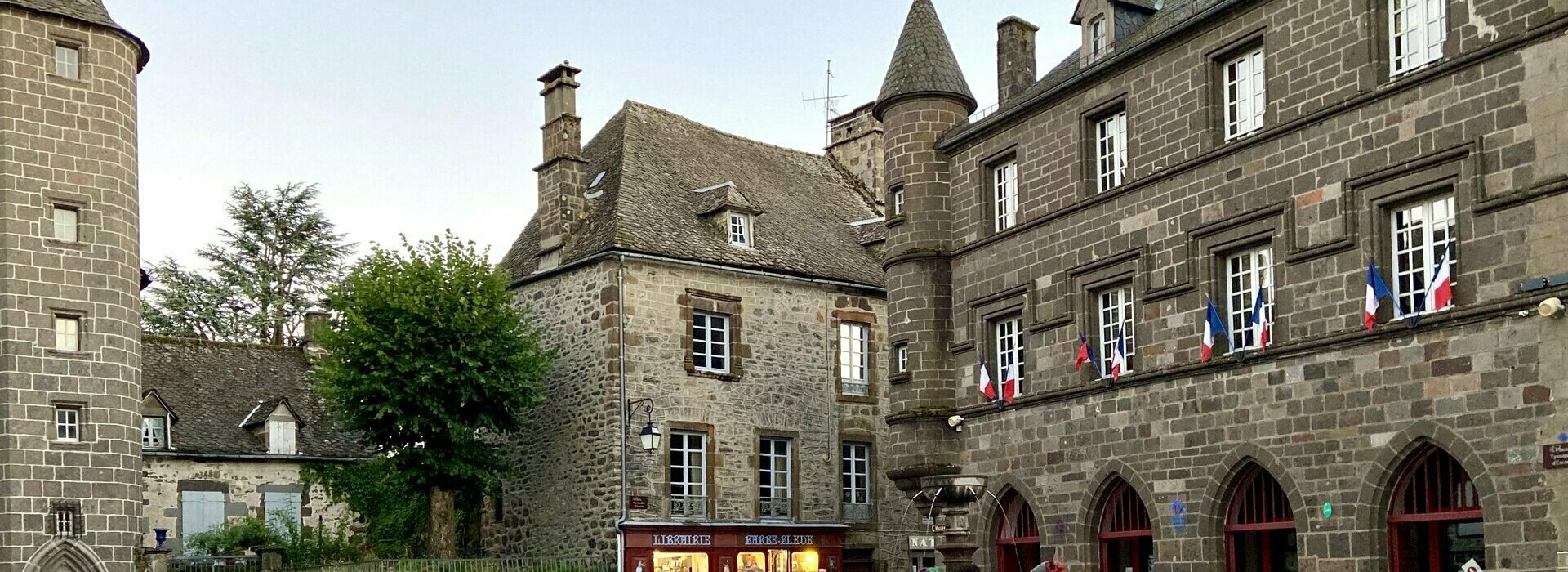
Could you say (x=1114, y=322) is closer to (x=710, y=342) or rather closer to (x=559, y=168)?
(x=710, y=342)

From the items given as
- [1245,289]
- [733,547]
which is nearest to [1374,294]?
[1245,289]

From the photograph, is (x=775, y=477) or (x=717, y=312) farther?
(x=775, y=477)

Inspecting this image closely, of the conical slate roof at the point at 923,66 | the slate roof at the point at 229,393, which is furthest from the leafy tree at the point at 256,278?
the conical slate roof at the point at 923,66

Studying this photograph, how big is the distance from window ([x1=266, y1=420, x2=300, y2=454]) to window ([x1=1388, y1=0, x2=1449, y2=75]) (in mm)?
23906

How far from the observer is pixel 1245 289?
2197cm

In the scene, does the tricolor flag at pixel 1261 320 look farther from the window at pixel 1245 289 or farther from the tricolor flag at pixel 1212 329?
the tricolor flag at pixel 1212 329

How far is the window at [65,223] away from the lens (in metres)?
28.3

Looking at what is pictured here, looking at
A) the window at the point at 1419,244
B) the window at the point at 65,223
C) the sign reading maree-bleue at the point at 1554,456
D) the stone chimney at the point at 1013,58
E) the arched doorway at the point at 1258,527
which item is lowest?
the arched doorway at the point at 1258,527

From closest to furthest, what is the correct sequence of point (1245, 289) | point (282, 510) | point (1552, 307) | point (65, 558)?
point (1552, 307), point (1245, 289), point (65, 558), point (282, 510)

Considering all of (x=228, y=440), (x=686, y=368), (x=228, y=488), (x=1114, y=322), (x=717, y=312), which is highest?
(x=717, y=312)

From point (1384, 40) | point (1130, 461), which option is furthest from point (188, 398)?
point (1384, 40)

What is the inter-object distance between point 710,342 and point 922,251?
674 cm

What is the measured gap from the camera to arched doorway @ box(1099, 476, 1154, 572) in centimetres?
2383

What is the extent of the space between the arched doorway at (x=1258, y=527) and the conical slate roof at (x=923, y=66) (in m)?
9.47
